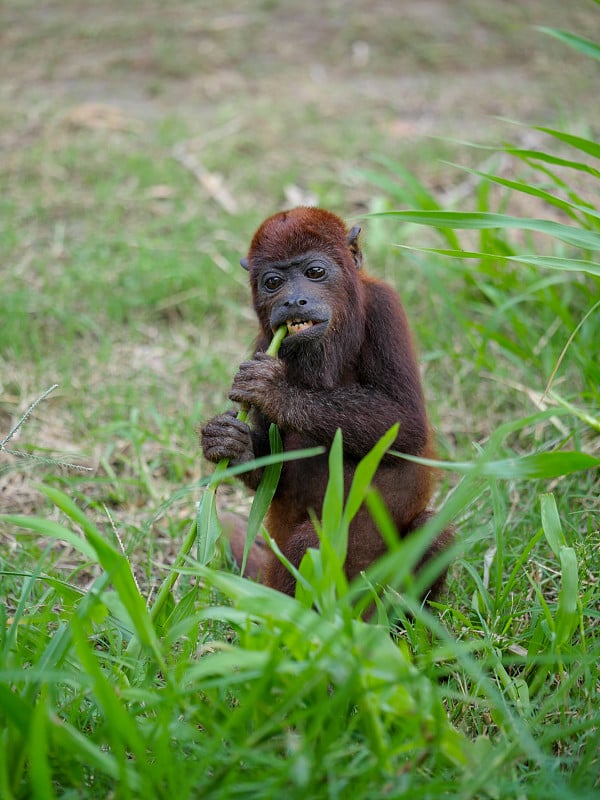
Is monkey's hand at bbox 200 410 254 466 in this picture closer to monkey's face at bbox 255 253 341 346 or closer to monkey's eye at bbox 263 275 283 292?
monkey's face at bbox 255 253 341 346

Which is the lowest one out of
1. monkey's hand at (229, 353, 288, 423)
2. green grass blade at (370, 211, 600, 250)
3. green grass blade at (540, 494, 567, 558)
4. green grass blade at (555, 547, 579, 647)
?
green grass blade at (555, 547, 579, 647)

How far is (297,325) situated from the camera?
11.9ft

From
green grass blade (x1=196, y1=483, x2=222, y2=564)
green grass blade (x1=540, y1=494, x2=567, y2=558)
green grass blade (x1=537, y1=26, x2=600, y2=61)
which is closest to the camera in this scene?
green grass blade (x1=196, y1=483, x2=222, y2=564)

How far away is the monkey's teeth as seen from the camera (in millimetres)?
3586

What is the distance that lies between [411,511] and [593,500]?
100 centimetres

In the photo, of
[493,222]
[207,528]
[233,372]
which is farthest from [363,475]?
[233,372]

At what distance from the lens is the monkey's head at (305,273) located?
3.59 m

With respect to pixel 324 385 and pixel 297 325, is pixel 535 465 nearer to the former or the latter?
pixel 324 385

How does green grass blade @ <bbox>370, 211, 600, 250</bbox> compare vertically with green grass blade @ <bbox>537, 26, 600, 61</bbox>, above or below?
below

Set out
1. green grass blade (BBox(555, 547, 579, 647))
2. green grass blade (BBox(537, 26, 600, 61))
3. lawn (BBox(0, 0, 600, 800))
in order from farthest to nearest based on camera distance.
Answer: green grass blade (BBox(537, 26, 600, 61)) < green grass blade (BBox(555, 547, 579, 647)) < lawn (BBox(0, 0, 600, 800))

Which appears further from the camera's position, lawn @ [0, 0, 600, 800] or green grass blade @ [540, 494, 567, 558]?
green grass blade @ [540, 494, 567, 558]

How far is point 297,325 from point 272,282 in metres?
0.31

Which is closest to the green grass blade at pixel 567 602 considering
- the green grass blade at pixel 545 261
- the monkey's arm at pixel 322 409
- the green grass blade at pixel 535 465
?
the green grass blade at pixel 535 465

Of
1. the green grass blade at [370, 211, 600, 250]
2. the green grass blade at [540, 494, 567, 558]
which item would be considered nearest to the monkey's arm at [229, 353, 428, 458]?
the green grass blade at [540, 494, 567, 558]
